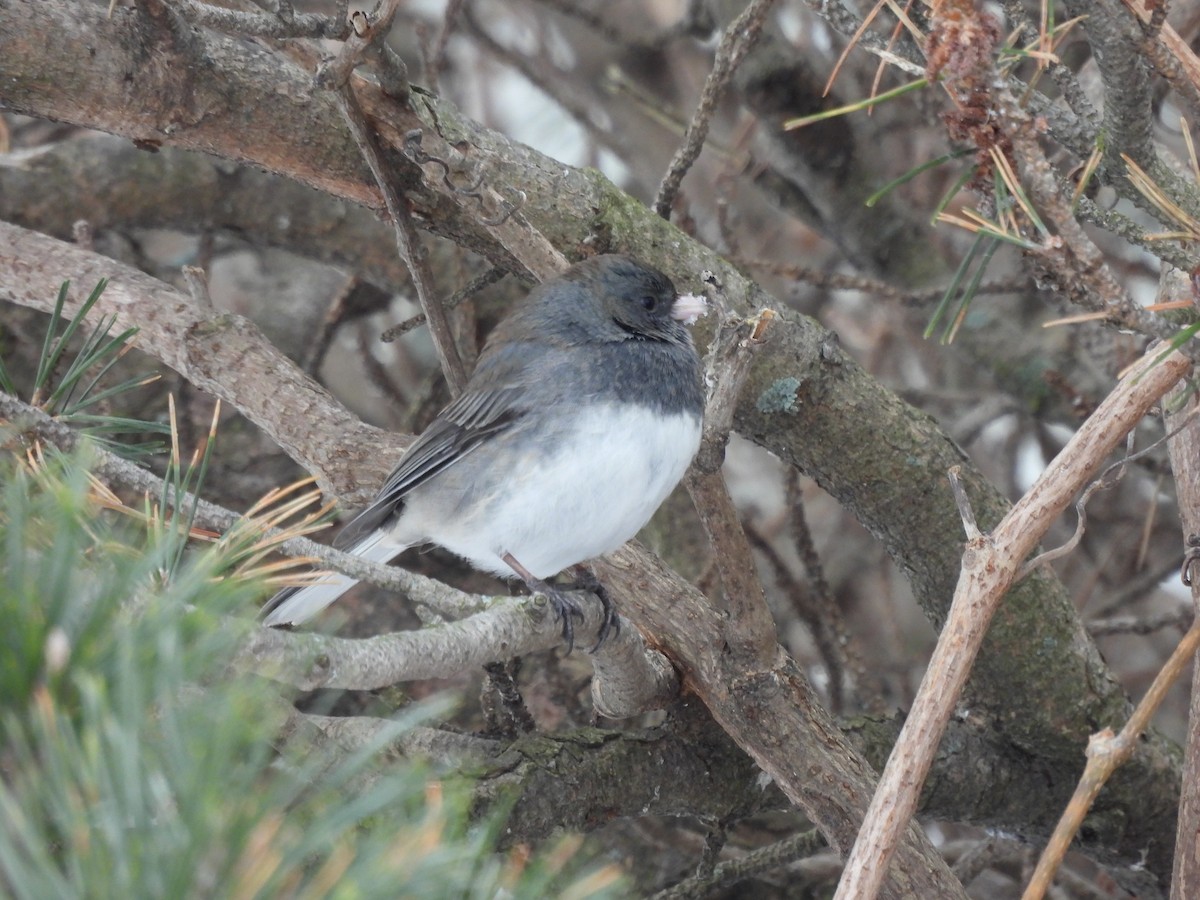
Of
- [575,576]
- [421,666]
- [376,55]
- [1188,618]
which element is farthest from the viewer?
[1188,618]

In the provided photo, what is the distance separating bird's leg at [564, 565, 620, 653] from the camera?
1622 millimetres

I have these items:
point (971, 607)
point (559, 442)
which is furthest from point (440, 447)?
point (971, 607)

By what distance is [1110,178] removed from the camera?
1.35 meters

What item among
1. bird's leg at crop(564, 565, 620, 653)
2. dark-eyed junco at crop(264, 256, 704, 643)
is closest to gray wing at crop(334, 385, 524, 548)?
dark-eyed junco at crop(264, 256, 704, 643)

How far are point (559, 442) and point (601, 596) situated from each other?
221 mm

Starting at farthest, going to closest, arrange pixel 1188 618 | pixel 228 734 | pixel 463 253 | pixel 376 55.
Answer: pixel 463 253
pixel 1188 618
pixel 376 55
pixel 228 734

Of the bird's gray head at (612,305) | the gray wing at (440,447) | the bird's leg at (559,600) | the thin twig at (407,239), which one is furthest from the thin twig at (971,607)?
the thin twig at (407,239)

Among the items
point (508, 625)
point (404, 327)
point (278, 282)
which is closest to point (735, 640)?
point (508, 625)

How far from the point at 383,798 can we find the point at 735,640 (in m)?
0.95

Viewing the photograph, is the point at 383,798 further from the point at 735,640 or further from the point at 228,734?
the point at 735,640

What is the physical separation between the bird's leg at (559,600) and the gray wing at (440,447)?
168 mm

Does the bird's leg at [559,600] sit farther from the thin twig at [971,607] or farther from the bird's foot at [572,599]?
the thin twig at [971,607]

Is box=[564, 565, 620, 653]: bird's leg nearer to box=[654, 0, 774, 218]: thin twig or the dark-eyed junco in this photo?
the dark-eyed junco

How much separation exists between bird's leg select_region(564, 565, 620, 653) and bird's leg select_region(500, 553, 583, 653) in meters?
0.04
